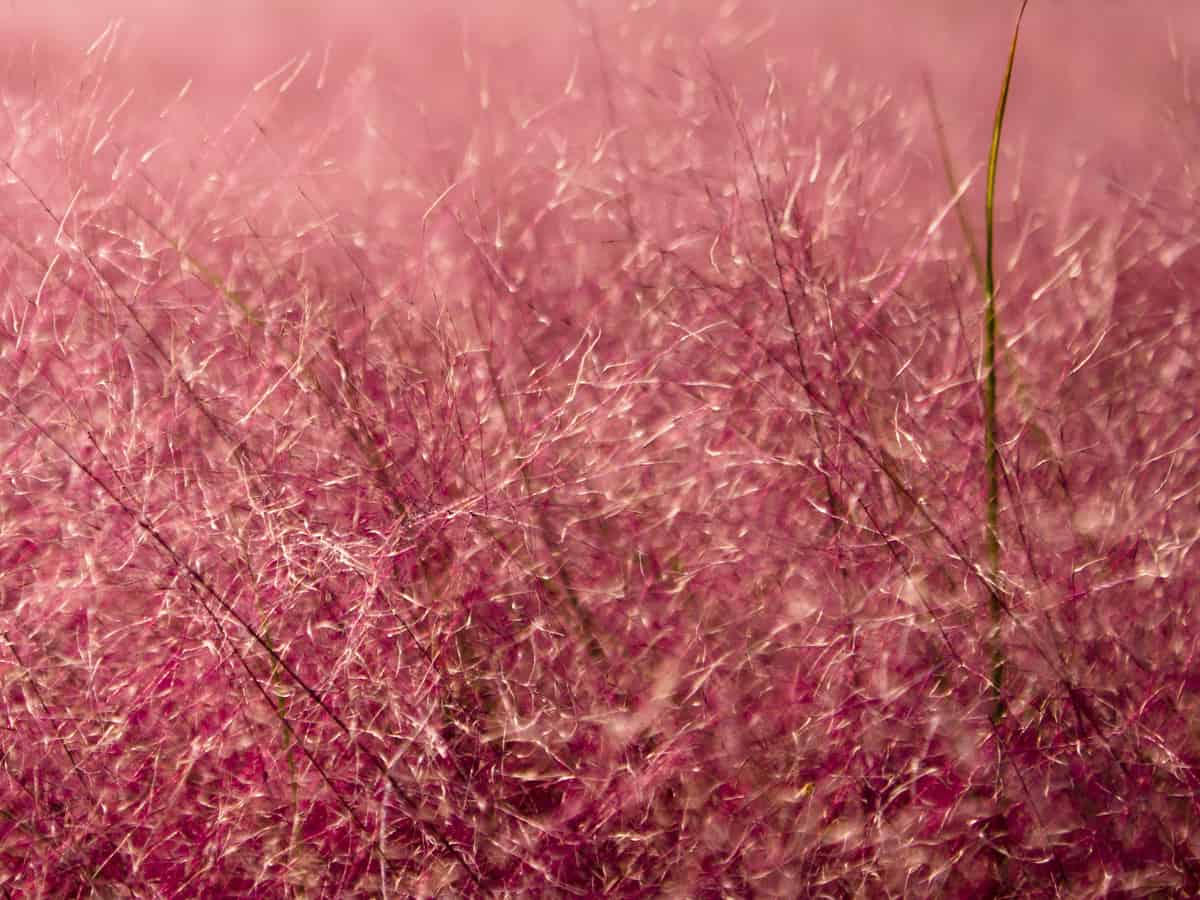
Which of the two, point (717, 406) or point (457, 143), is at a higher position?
point (457, 143)

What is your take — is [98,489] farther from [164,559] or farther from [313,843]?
[313,843]

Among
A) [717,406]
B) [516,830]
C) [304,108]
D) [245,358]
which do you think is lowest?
[516,830]

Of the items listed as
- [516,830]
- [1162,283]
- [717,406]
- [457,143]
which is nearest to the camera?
[516,830]

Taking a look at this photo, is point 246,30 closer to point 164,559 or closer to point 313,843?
point 164,559

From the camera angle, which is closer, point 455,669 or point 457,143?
point 455,669

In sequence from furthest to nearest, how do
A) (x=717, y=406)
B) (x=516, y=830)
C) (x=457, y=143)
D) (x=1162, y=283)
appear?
(x=457, y=143) < (x=1162, y=283) < (x=717, y=406) < (x=516, y=830)

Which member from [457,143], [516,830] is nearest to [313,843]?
[516,830]
